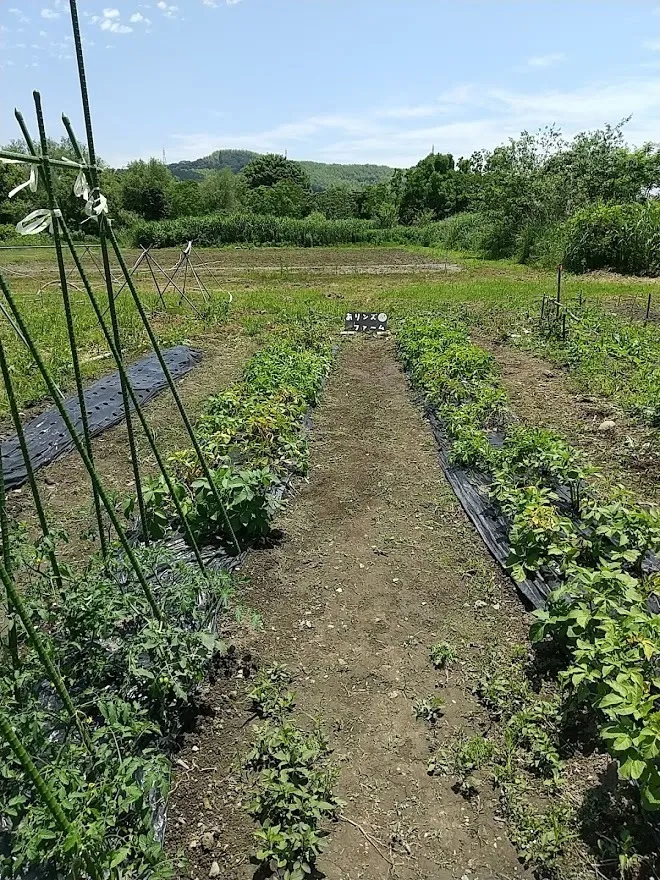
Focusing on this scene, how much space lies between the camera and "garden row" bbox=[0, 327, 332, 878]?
1666mm

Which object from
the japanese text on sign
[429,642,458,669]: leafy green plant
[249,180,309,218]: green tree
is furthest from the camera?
[249,180,309,218]: green tree

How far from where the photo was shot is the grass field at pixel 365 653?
81.5 inches

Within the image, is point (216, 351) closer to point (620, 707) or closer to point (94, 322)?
point (94, 322)

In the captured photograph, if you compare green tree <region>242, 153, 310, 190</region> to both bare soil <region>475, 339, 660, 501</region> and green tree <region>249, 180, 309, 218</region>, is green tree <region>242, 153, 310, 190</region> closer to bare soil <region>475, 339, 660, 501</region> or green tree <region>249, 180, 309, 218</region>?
green tree <region>249, 180, 309, 218</region>

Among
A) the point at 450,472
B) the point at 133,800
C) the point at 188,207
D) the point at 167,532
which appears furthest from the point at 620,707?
the point at 188,207

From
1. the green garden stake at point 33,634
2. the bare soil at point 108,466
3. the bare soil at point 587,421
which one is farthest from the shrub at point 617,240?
the green garden stake at point 33,634

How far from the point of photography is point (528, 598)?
3402 mm

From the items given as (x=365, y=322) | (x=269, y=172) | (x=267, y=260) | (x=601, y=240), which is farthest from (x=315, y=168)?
(x=365, y=322)

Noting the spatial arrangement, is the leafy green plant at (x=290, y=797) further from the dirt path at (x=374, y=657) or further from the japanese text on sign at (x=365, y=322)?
the japanese text on sign at (x=365, y=322)

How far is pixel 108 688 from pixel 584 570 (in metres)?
2.07

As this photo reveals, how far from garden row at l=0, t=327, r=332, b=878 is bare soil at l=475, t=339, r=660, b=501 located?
280cm

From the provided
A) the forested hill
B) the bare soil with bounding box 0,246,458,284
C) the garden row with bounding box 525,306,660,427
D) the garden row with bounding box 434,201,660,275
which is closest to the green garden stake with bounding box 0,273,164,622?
the garden row with bounding box 525,306,660,427

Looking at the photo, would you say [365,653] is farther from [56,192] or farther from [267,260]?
[267,260]

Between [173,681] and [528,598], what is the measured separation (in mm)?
2072
